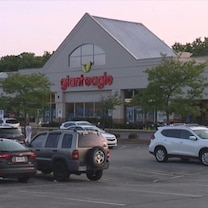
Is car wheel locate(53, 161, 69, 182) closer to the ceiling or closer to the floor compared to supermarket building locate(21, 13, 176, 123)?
closer to the floor

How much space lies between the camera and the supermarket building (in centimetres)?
5978

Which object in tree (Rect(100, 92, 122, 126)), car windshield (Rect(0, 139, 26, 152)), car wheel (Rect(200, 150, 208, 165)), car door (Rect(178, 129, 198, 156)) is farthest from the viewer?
tree (Rect(100, 92, 122, 126))

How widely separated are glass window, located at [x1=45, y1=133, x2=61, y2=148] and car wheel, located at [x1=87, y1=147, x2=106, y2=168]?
1470 millimetres

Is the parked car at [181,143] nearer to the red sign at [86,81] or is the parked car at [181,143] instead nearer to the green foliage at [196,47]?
the red sign at [86,81]

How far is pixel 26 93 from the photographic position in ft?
157

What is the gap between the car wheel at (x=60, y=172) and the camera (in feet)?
61.1

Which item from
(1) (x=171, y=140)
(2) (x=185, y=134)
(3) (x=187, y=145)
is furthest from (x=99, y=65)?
(3) (x=187, y=145)

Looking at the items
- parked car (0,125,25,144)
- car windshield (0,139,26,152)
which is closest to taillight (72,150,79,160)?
car windshield (0,139,26,152)

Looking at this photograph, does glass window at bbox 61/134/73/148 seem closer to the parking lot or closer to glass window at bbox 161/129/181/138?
the parking lot

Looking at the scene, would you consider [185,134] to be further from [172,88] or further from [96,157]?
[172,88]

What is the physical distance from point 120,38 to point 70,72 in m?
7.79

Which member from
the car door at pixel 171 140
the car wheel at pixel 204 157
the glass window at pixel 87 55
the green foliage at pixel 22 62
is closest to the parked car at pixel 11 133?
the car door at pixel 171 140

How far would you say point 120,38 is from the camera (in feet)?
204

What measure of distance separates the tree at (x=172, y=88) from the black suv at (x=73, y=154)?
21.0m
